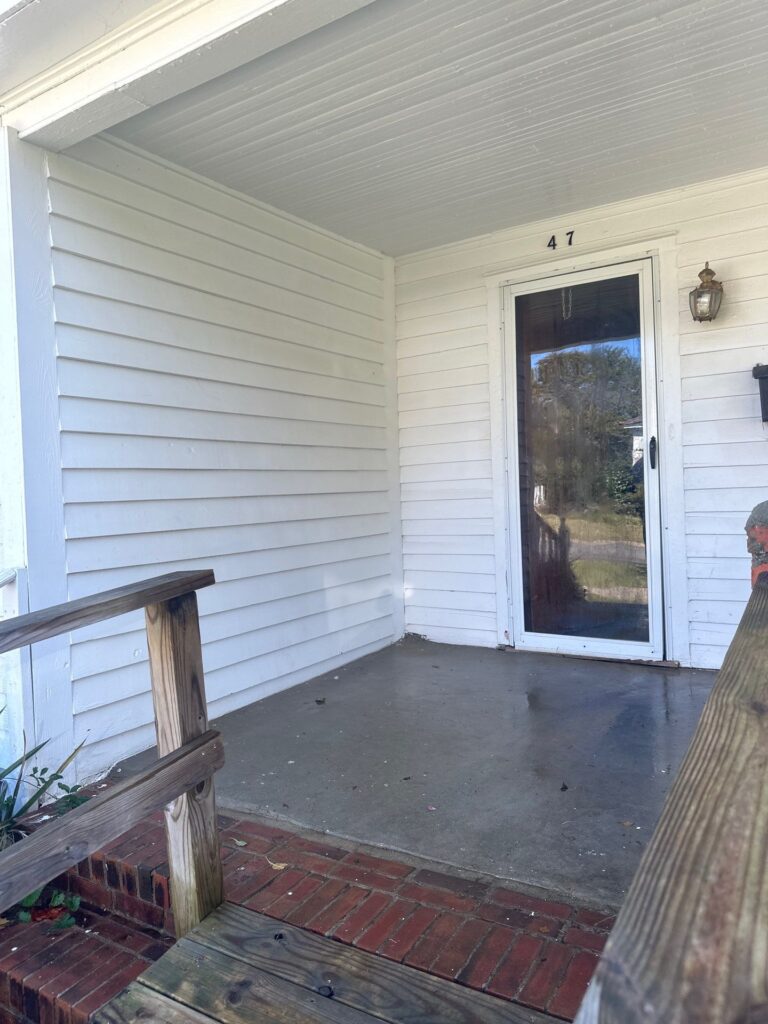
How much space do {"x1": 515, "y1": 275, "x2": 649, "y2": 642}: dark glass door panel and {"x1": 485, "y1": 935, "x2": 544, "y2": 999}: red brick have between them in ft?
8.22

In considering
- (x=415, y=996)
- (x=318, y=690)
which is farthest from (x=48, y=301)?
(x=415, y=996)

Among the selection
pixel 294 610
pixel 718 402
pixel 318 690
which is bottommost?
pixel 318 690

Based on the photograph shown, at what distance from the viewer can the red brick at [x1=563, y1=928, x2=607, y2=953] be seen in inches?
59.1

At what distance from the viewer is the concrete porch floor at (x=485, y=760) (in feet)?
6.48

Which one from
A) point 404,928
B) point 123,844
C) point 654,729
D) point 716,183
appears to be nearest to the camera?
point 404,928

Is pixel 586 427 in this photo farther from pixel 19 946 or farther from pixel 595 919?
pixel 19 946

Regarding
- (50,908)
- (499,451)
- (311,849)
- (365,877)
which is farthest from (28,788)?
(499,451)

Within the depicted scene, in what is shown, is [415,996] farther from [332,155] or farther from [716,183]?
[716,183]

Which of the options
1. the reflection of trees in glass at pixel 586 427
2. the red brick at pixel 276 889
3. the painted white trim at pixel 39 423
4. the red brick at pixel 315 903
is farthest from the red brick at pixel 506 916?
the reflection of trees in glass at pixel 586 427

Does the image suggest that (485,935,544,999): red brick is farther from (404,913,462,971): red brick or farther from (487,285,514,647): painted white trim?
(487,285,514,647): painted white trim

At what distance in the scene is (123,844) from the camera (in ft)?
6.77

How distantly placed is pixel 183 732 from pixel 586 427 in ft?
9.57

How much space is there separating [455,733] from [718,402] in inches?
83.1

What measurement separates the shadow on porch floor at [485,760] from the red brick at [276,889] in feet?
0.81
